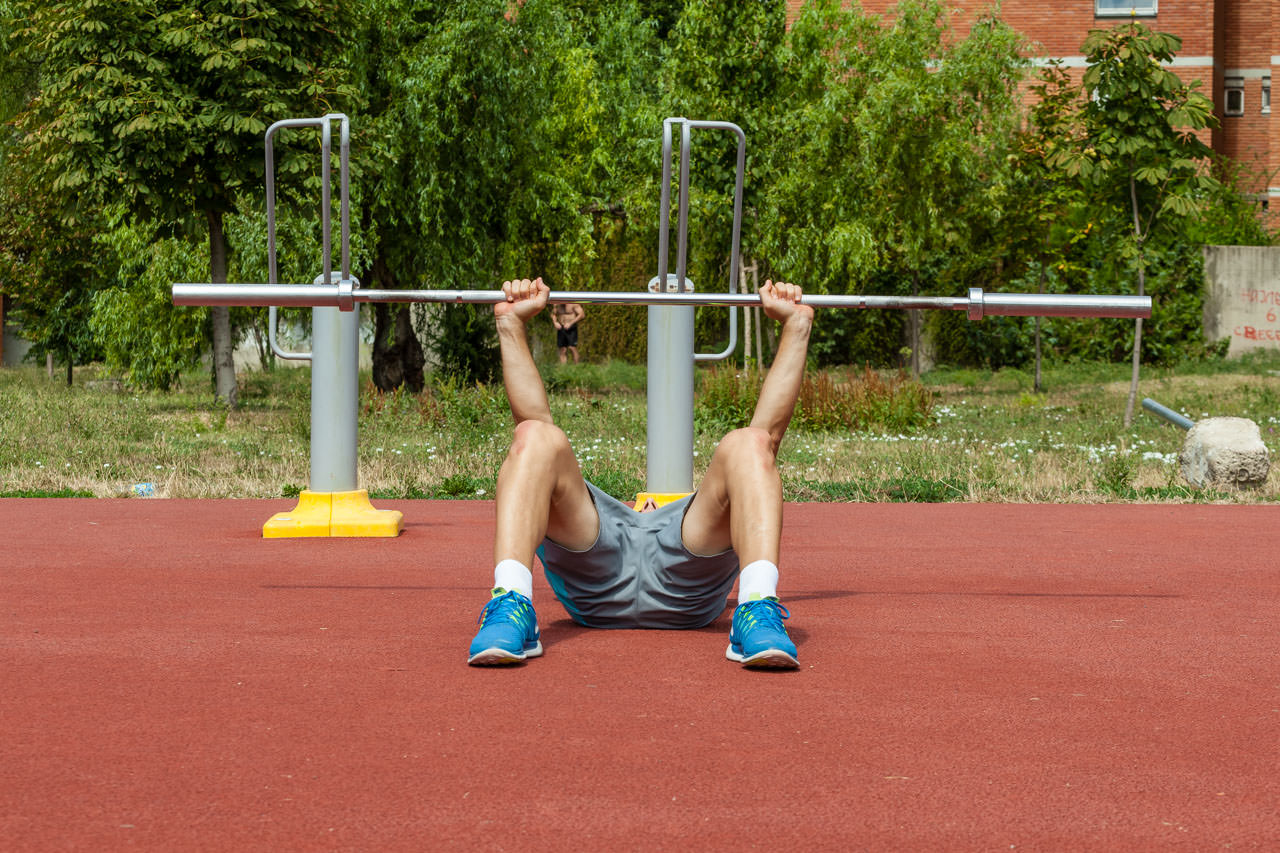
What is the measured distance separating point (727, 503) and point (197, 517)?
4558mm

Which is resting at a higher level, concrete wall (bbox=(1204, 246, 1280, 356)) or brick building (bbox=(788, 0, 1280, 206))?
brick building (bbox=(788, 0, 1280, 206))

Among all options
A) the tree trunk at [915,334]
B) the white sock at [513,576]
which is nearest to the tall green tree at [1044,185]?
the tree trunk at [915,334]

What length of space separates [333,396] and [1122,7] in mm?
29298

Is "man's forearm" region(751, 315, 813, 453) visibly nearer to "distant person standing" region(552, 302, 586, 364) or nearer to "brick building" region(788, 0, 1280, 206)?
"distant person standing" region(552, 302, 586, 364)

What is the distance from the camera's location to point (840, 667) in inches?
165

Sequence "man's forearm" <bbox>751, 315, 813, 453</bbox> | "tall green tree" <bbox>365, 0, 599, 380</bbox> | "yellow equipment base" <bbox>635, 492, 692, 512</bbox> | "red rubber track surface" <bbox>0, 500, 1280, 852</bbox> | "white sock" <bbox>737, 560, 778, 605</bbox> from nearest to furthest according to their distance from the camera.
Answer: "red rubber track surface" <bbox>0, 500, 1280, 852</bbox>, "white sock" <bbox>737, 560, 778, 605</bbox>, "man's forearm" <bbox>751, 315, 813, 453</bbox>, "yellow equipment base" <bbox>635, 492, 692, 512</bbox>, "tall green tree" <bbox>365, 0, 599, 380</bbox>

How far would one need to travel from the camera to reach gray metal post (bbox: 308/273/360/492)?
7.18 meters

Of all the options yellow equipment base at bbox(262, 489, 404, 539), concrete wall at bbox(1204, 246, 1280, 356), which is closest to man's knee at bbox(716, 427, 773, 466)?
yellow equipment base at bbox(262, 489, 404, 539)

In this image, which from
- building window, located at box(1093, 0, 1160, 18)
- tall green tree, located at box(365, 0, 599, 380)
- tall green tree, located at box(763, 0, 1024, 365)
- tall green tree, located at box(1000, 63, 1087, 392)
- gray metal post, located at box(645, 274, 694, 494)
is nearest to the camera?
gray metal post, located at box(645, 274, 694, 494)

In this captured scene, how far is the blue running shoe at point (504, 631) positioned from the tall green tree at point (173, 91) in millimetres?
11052

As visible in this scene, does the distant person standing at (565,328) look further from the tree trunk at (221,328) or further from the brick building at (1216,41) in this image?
the brick building at (1216,41)

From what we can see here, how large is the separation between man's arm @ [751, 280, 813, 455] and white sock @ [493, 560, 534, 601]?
78 cm

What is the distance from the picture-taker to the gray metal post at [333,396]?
7184 millimetres

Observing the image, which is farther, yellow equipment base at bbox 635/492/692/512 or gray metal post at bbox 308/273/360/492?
gray metal post at bbox 308/273/360/492
